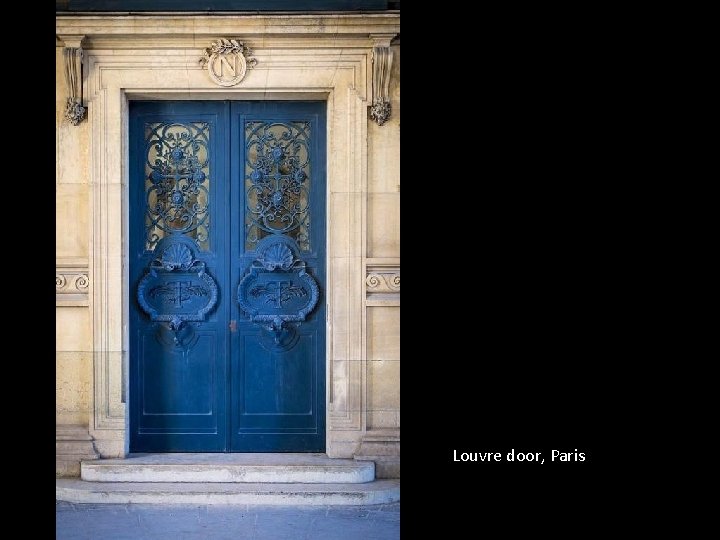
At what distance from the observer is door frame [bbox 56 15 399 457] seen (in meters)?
6.36

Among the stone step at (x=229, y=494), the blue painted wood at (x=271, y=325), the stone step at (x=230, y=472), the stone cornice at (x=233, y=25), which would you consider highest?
the stone cornice at (x=233, y=25)

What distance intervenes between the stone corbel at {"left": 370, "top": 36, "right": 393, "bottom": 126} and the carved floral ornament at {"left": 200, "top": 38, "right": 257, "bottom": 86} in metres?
0.98

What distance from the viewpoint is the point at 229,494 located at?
5.93 m

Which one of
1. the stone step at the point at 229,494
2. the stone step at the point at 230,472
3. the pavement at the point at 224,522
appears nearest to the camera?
the pavement at the point at 224,522

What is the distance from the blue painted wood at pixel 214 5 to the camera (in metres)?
6.27

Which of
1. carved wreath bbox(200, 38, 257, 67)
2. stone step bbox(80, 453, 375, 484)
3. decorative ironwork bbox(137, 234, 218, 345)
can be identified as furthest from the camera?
decorative ironwork bbox(137, 234, 218, 345)

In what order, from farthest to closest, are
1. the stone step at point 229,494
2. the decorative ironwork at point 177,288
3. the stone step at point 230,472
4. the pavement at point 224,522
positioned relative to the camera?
1. the decorative ironwork at point 177,288
2. the stone step at point 230,472
3. the stone step at point 229,494
4. the pavement at point 224,522

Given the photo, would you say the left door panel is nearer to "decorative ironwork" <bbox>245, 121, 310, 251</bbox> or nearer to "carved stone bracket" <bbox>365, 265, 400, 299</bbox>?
"decorative ironwork" <bbox>245, 121, 310, 251</bbox>

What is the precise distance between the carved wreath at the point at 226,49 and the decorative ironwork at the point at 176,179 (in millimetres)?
583

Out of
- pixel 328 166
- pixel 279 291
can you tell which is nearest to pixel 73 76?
pixel 328 166

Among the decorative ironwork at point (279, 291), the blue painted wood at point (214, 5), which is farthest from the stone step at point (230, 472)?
the blue painted wood at point (214, 5)

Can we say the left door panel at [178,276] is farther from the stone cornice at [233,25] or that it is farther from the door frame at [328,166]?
the stone cornice at [233,25]

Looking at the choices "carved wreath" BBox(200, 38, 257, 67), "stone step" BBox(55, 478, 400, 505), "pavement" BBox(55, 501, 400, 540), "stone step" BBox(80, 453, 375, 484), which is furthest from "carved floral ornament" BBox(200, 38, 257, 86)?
"pavement" BBox(55, 501, 400, 540)

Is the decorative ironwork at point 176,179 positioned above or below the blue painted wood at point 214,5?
below
